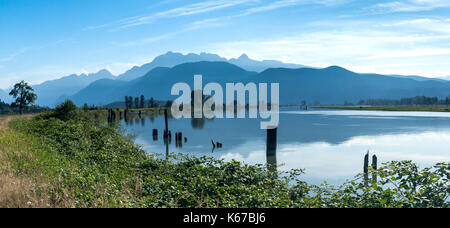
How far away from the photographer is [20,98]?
6588cm

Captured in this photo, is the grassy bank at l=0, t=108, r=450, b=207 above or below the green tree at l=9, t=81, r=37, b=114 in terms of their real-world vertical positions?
below

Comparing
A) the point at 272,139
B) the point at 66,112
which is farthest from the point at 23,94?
the point at 272,139

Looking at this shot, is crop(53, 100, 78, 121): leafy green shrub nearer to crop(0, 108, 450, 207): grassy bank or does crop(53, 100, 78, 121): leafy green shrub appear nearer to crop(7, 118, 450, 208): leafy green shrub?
crop(7, 118, 450, 208): leafy green shrub

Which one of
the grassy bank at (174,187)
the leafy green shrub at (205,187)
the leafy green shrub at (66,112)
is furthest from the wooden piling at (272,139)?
the leafy green shrub at (66,112)

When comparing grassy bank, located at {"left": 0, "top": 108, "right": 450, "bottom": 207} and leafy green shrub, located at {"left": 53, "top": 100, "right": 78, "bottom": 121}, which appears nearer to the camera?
grassy bank, located at {"left": 0, "top": 108, "right": 450, "bottom": 207}

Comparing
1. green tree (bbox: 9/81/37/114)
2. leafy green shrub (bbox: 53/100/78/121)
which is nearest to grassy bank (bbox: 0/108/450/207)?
leafy green shrub (bbox: 53/100/78/121)

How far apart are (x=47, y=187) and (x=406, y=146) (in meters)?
38.7

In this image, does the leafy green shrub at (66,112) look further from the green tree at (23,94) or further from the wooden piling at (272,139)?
the green tree at (23,94)

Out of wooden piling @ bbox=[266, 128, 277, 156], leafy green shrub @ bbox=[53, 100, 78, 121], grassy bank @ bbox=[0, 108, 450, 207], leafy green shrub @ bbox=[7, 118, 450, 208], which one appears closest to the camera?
grassy bank @ bbox=[0, 108, 450, 207]

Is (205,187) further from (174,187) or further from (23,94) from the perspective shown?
(23,94)

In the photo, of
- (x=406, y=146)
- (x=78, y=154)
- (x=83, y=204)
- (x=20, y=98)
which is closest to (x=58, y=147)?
(x=78, y=154)
